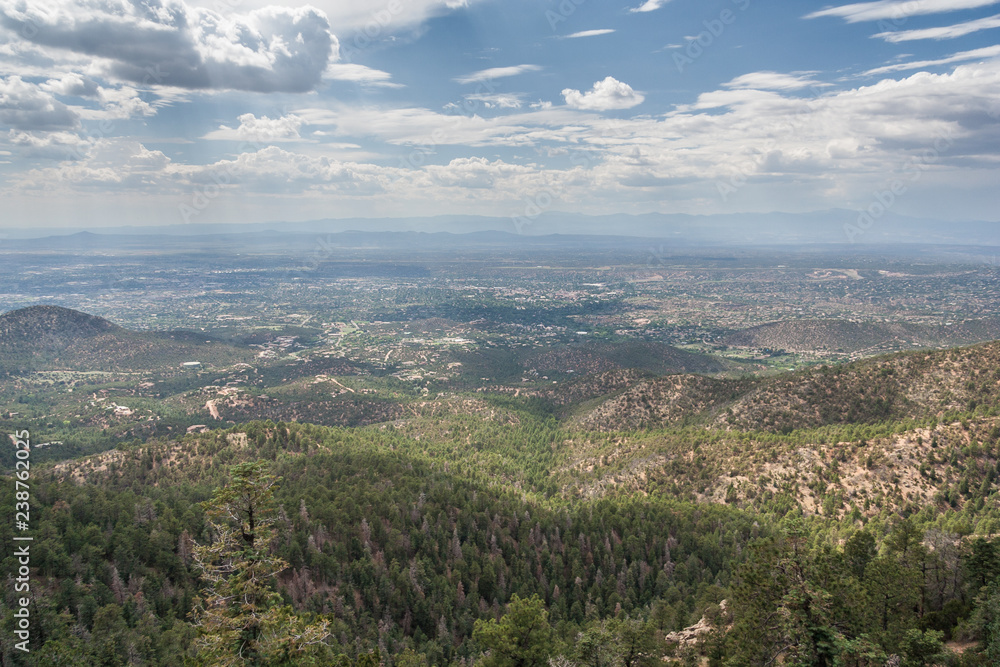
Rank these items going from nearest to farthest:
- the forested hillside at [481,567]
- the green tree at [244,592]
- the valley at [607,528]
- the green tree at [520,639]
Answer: the green tree at [244,592] < the forested hillside at [481,567] < the green tree at [520,639] < the valley at [607,528]

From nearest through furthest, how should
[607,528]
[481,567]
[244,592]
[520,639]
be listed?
[244,592]
[520,639]
[481,567]
[607,528]

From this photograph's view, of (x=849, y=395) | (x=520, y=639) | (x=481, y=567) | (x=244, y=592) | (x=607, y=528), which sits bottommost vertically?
(x=481, y=567)

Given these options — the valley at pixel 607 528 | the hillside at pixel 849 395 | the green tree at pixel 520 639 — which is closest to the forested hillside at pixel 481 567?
Answer: the green tree at pixel 520 639

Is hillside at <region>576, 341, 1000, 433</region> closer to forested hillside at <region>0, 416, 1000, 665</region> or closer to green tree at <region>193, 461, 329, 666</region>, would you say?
forested hillside at <region>0, 416, 1000, 665</region>

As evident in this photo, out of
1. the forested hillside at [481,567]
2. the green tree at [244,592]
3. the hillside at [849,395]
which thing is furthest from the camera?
the hillside at [849,395]

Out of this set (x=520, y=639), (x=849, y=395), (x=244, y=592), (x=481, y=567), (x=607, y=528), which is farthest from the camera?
(x=849, y=395)

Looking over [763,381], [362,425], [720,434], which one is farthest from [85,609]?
[763,381]

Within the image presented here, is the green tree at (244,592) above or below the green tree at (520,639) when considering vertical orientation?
above

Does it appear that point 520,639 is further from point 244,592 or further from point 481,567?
point 481,567

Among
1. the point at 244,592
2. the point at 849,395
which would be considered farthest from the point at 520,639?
the point at 849,395

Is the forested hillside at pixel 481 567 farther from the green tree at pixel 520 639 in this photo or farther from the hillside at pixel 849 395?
the hillside at pixel 849 395

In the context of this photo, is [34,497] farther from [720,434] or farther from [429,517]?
[720,434]

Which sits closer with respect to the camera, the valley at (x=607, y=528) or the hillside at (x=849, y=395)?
the valley at (x=607, y=528)

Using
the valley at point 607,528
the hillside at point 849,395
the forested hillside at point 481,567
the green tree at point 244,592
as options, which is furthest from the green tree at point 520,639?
the hillside at point 849,395
